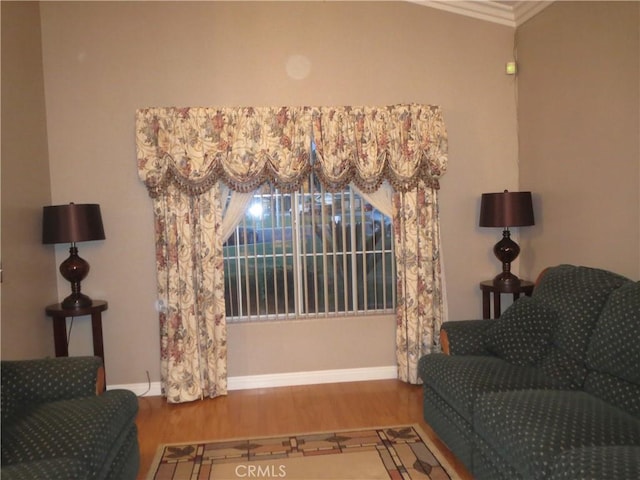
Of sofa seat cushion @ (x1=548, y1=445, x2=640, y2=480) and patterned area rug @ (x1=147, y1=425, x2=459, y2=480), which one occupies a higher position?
sofa seat cushion @ (x1=548, y1=445, x2=640, y2=480)

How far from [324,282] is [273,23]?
2110mm

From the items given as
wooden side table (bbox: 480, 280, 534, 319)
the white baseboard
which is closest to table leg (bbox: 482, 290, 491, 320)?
wooden side table (bbox: 480, 280, 534, 319)

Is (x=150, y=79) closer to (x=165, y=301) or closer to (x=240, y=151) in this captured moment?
(x=240, y=151)

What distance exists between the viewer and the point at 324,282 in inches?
162

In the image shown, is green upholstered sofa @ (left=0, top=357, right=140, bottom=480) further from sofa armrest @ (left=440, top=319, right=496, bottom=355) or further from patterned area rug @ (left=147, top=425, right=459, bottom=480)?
sofa armrest @ (left=440, top=319, right=496, bottom=355)

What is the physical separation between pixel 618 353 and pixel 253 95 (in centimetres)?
298

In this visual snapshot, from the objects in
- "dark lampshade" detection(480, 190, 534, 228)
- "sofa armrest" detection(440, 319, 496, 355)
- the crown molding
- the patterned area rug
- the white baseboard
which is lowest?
the patterned area rug

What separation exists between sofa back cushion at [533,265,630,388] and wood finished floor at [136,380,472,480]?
806 millimetres

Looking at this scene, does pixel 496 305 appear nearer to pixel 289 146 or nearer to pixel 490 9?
pixel 289 146

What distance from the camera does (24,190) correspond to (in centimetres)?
335

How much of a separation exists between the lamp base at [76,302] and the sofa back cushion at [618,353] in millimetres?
3196

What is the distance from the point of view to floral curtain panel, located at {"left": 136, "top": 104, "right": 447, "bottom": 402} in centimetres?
369

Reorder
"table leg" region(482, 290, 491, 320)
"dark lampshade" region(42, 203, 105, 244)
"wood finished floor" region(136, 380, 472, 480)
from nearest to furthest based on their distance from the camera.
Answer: "wood finished floor" region(136, 380, 472, 480) < "dark lampshade" region(42, 203, 105, 244) < "table leg" region(482, 290, 491, 320)

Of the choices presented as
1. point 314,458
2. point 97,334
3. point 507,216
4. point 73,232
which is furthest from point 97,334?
point 507,216
